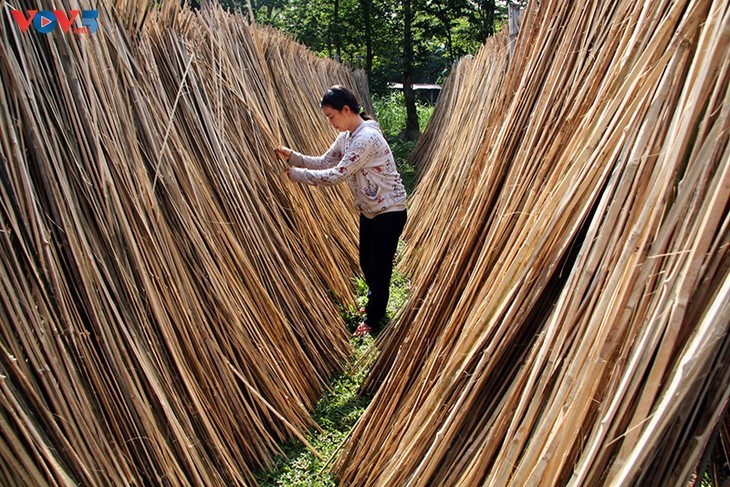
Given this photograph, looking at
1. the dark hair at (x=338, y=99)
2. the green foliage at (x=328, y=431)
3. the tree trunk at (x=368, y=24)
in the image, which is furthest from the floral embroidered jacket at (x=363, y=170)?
the tree trunk at (x=368, y=24)

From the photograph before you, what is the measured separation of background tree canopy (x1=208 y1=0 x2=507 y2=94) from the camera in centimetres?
1408

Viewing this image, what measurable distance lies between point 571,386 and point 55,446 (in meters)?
1.24

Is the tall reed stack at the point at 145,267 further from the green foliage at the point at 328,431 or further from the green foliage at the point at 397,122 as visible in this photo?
the green foliage at the point at 397,122

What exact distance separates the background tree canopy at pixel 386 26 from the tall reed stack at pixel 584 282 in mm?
11694

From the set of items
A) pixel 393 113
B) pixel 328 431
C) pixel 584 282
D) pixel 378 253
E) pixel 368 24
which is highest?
pixel 368 24

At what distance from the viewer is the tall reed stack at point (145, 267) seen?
4.88 ft

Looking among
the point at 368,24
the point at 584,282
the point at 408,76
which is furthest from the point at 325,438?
the point at 368,24

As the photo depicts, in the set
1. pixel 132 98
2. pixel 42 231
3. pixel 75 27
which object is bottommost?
pixel 42 231

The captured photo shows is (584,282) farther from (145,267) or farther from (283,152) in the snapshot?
(283,152)

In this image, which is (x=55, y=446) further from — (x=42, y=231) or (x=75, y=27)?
(x=75, y=27)

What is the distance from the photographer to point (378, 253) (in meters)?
3.25

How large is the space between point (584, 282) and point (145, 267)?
4.39ft

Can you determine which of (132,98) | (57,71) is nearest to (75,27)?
(57,71)

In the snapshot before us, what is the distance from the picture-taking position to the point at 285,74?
415 centimetres
